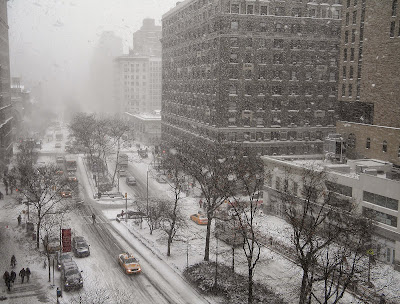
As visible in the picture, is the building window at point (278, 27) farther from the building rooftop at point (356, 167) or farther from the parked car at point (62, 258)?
the parked car at point (62, 258)

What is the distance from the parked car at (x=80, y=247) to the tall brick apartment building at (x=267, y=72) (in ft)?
103

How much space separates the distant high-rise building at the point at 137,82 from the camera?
521 ft

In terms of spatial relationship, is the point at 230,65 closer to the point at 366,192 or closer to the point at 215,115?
the point at 215,115

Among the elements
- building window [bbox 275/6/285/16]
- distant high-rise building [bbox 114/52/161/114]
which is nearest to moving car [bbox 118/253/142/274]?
building window [bbox 275/6/285/16]

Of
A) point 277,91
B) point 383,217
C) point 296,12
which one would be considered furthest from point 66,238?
point 296,12

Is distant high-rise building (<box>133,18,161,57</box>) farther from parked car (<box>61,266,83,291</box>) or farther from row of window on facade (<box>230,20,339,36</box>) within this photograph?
parked car (<box>61,266,83,291</box>)

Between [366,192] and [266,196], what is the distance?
14466 millimetres

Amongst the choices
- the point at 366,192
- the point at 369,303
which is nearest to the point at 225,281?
the point at 369,303

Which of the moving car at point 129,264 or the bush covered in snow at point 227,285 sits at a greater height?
the moving car at point 129,264

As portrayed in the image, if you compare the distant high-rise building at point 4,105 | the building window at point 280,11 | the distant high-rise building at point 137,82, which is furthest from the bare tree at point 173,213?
the distant high-rise building at point 137,82

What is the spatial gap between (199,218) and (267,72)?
29206mm

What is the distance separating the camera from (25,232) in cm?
4216

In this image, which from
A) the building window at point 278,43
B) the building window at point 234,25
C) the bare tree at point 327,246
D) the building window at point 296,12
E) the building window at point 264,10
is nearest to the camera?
the bare tree at point 327,246

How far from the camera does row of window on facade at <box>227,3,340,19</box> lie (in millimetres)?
64500
